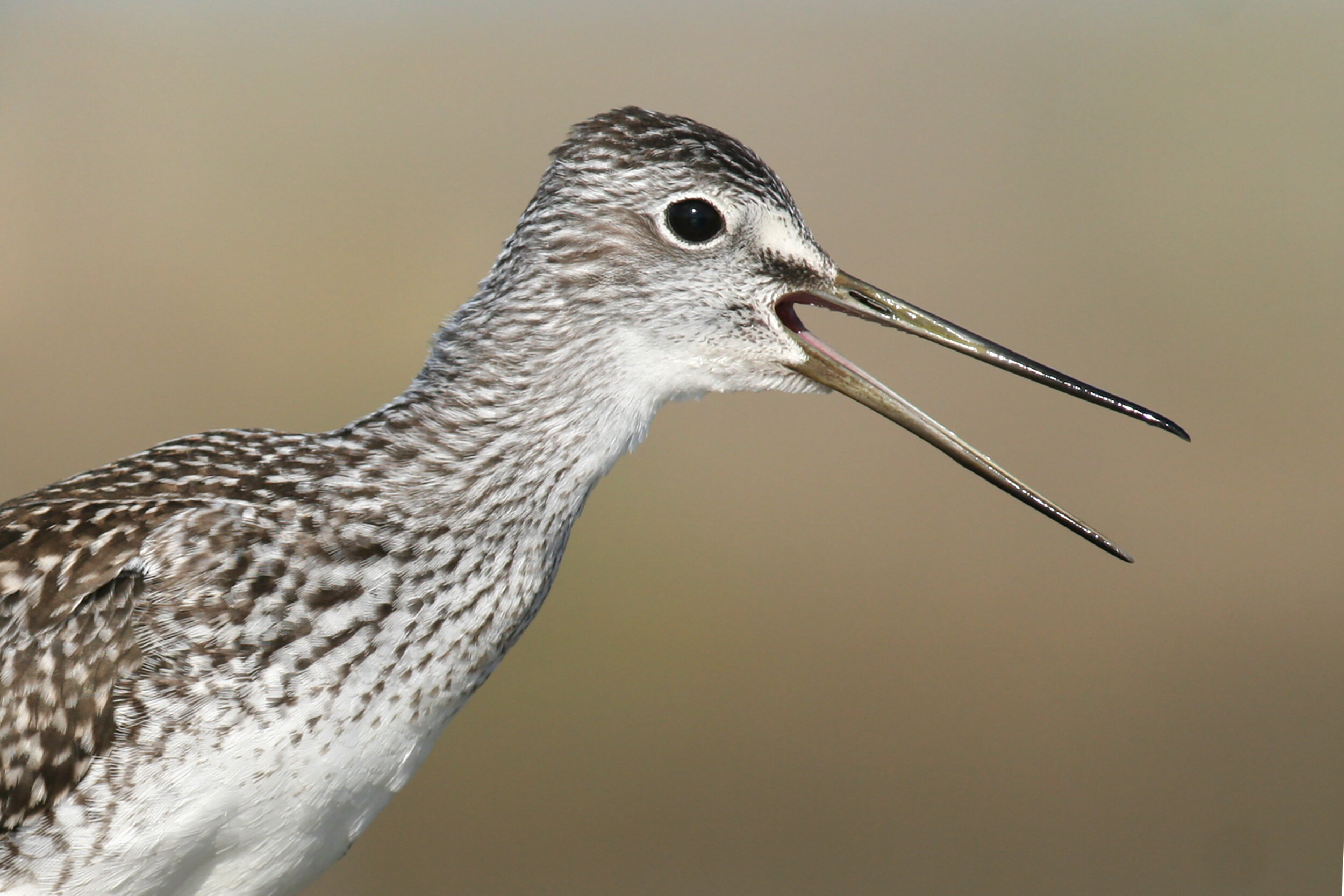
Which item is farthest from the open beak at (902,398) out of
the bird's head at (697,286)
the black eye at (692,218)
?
the black eye at (692,218)

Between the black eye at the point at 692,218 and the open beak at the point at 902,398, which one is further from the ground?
the black eye at the point at 692,218

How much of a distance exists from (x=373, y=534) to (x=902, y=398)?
54.1 inches

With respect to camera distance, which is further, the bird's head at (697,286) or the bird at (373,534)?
the bird's head at (697,286)

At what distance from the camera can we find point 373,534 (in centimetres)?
291

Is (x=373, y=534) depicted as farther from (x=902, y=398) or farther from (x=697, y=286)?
(x=902, y=398)

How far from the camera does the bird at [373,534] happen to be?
279 centimetres

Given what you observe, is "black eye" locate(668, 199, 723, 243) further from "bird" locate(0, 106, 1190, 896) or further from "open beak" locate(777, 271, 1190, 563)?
"open beak" locate(777, 271, 1190, 563)

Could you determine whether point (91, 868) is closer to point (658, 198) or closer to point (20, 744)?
point (20, 744)

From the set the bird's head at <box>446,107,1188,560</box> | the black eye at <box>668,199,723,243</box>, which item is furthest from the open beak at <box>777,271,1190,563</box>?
the black eye at <box>668,199,723,243</box>

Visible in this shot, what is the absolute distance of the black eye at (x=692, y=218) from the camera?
3148 millimetres

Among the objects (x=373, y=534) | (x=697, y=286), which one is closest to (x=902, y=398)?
(x=697, y=286)

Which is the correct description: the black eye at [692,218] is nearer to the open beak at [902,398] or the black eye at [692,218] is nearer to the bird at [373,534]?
the bird at [373,534]

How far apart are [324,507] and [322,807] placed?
71 centimetres

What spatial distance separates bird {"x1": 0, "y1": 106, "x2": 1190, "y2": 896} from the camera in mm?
2791
